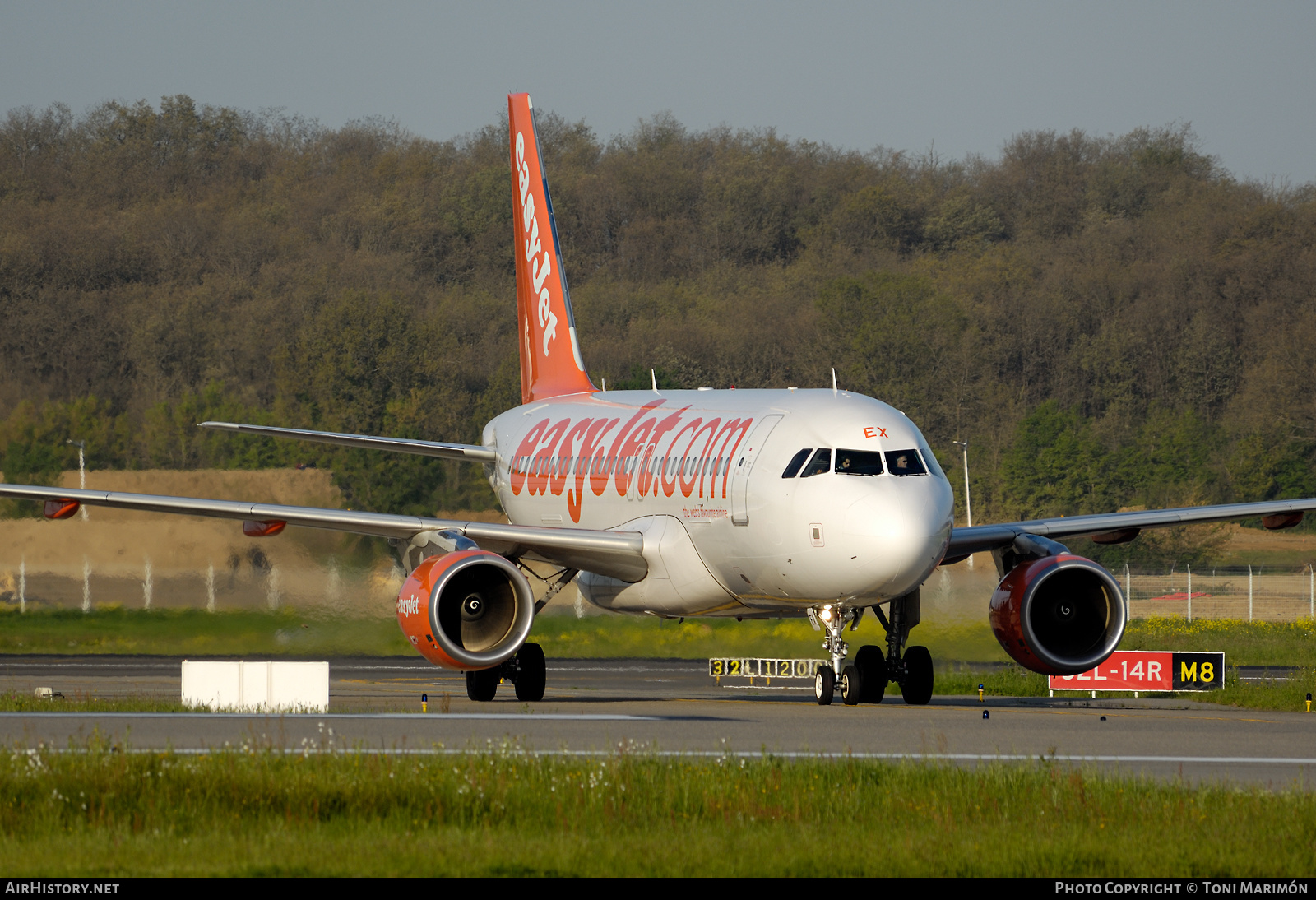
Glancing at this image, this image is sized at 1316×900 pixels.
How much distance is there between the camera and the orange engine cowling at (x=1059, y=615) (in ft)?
82.5

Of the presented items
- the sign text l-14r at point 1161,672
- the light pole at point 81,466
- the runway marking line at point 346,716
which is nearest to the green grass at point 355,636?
the sign text l-14r at point 1161,672

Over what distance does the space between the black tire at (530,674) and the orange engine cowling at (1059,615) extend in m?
6.55

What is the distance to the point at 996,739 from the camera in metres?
18.8

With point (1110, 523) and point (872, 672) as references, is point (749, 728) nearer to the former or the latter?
point (872, 672)

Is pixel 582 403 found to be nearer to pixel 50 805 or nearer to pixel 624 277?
pixel 50 805

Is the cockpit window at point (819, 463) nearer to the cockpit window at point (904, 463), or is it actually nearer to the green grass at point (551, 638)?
the cockpit window at point (904, 463)

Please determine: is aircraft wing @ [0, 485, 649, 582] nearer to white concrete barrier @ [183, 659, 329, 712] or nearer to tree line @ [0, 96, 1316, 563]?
white concrete barrier @ [183, 659, 329, 712]

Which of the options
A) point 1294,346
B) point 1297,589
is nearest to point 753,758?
point 1297,589

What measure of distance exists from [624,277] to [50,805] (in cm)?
11356

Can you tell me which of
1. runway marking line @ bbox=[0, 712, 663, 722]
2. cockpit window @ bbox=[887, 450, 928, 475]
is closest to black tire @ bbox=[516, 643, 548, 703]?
runway marking line @ bbox=[0, 712, 663, 722]

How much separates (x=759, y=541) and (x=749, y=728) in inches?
191

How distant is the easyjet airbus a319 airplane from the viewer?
76.5 feet

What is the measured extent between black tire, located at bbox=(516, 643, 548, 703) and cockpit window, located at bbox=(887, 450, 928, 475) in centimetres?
629
